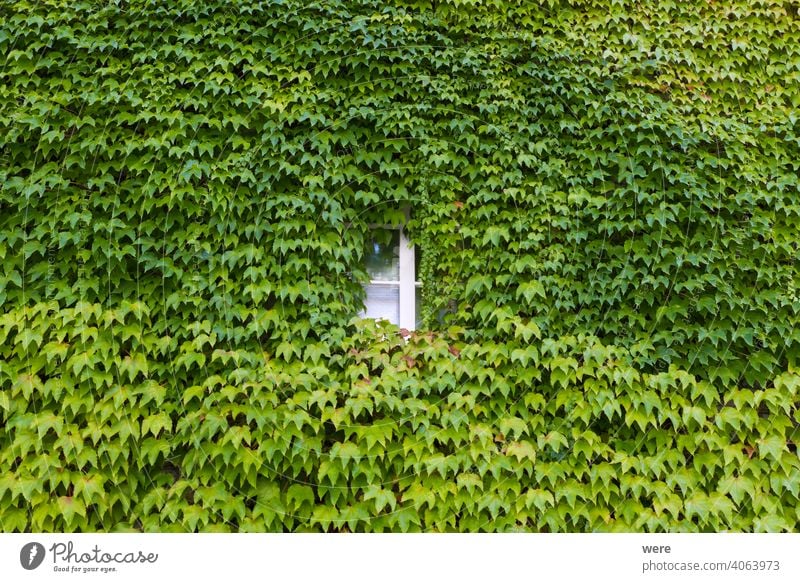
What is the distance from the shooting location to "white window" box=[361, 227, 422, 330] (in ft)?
13.0

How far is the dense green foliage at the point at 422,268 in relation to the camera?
3357 millimetres

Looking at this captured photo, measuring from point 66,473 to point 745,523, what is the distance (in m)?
4.42

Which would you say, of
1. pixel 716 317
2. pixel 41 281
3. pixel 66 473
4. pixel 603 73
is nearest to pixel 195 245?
pixel 41 281

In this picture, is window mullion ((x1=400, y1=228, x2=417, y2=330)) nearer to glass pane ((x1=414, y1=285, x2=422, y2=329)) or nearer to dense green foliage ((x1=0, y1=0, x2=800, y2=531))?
glass pane ((x1=414, y1=285, x2=422, y2=329))

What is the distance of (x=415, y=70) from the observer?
153 inches
